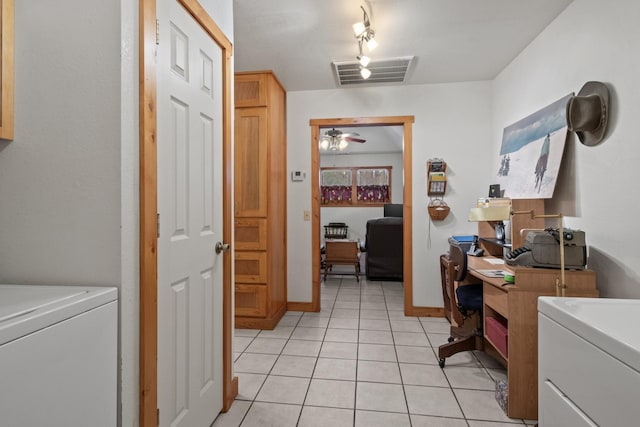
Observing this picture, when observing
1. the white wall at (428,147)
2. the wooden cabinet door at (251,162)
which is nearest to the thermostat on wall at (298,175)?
→ the white wall at (428,147)

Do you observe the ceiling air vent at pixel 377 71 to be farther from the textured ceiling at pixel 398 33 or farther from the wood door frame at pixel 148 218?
the wood door frame at pixel 148 218

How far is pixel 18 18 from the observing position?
107 cm

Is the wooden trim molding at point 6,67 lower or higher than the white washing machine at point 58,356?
higher

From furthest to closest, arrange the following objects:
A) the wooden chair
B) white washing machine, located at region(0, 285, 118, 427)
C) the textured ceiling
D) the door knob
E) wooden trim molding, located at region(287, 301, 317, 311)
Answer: the wooden chair → wooden trim molding, located at region(287, 301, 317, 311) → the textured ceiling → the door knob → white washing machine, located at region(0, 285, 118, 427)

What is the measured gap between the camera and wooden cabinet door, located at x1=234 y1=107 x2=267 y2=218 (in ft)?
10.4

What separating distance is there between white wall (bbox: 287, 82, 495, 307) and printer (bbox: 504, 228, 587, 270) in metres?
1.60

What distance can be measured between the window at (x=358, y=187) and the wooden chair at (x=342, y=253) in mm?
1912

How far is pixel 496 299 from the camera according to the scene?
80.7 inches

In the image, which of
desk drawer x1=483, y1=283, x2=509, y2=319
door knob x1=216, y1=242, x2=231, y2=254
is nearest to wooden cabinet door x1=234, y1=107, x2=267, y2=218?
door knob x1=216, y1=242, x2=231, y2=254

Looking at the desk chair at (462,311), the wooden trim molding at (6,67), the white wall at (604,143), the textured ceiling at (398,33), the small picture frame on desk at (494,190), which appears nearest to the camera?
the wooden trim molding at (6,67)

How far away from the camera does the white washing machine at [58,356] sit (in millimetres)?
685

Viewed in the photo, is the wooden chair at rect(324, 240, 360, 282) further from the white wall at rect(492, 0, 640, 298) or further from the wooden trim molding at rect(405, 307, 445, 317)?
the white wall at rect(492, 0, 640, 298)

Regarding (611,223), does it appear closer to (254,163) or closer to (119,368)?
(119,368)

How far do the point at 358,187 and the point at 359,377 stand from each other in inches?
204
